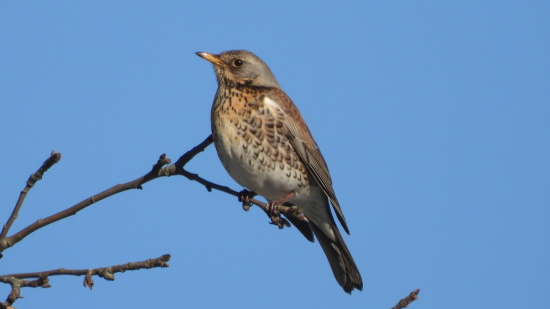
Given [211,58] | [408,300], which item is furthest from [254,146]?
[408,300]

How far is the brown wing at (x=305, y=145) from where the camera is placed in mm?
6004

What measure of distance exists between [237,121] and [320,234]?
52.6 inches

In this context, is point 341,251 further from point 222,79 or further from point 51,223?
point 51,223

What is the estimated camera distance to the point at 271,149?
5785 millimetres

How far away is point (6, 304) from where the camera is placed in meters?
2.84

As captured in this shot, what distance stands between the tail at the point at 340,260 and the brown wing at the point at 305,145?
212 mm

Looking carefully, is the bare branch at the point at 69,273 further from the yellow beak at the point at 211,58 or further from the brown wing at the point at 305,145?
the yellow beak at the point at 211,58

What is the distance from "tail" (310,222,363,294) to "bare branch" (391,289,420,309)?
2.68 metres

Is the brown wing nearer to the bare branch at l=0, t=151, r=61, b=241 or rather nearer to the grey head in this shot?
the grey head

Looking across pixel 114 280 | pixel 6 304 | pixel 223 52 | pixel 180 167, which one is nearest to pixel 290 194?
pixel 223 52

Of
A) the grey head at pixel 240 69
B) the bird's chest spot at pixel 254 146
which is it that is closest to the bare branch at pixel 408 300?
the bird's chest spot at pixel 254 146

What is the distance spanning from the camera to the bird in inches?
224

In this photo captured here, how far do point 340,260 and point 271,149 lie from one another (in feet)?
3.71

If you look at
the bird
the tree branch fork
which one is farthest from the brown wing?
the tree branch fork
